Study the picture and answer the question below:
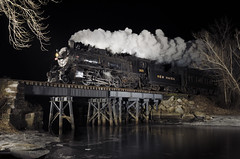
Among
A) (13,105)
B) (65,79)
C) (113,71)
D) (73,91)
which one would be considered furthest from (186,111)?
(13,105)

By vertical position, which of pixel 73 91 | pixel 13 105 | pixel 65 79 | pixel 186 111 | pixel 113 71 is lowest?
pixel 186 111

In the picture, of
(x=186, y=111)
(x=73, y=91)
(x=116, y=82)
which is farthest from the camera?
(x=186, y=111)

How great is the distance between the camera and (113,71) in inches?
973

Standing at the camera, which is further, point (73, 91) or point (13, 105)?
point (73, 91)

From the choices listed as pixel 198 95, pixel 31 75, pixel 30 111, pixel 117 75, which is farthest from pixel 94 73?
pixel 31 75

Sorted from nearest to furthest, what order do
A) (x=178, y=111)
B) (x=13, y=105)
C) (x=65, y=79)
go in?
(x=13, y=105) → (x=65, y=79) → (x=178, y=111)

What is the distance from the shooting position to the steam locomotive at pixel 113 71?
21.5 m

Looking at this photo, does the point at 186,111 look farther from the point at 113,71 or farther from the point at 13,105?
the point at 13,105

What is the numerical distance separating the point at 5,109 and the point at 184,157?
12125mm

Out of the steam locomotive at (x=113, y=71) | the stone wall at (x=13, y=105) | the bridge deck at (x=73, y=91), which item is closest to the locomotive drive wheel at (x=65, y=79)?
the steam locomotive at (x=113, y=71)

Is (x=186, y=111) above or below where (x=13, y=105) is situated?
below

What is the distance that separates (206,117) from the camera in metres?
26.2

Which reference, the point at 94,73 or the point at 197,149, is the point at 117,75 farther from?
the point at 197,149

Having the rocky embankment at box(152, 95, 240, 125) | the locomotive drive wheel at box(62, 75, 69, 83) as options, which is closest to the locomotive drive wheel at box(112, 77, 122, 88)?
the locomotive drive wheel at box(62, 75, 69, 83)
